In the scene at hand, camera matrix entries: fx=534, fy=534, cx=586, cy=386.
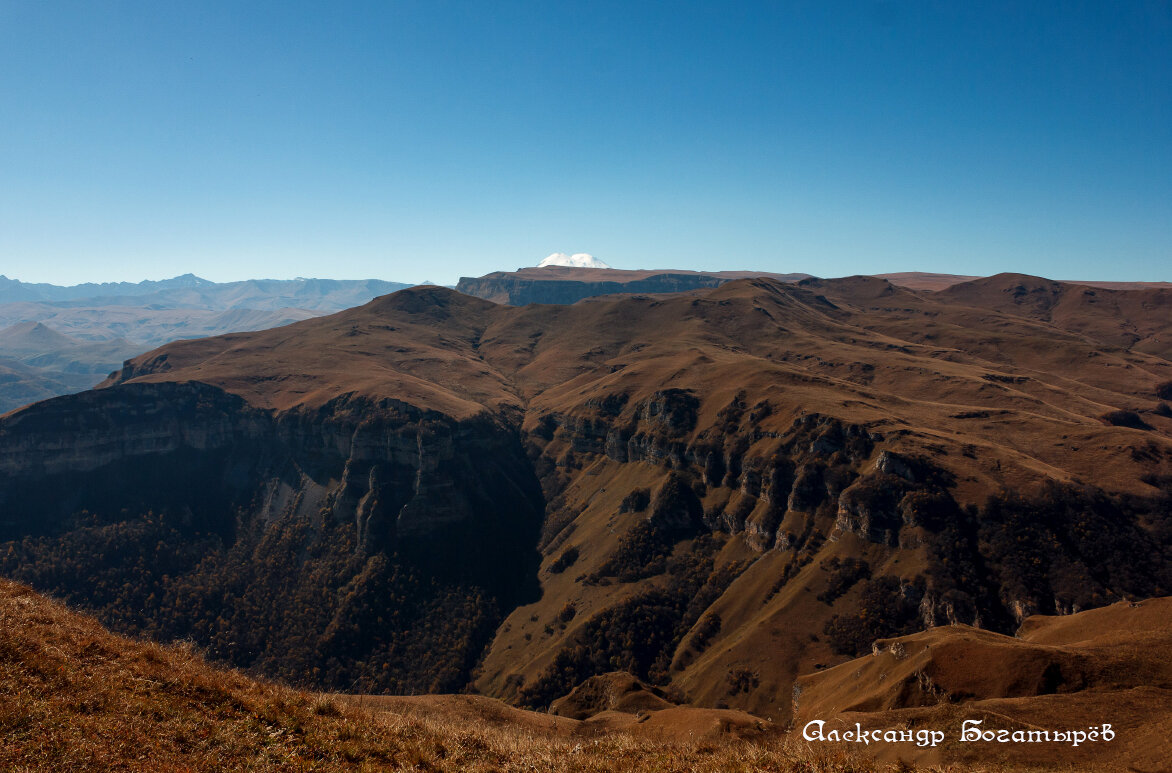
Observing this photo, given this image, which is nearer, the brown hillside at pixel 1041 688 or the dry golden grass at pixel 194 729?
the dry golden grass at pixel 194 729

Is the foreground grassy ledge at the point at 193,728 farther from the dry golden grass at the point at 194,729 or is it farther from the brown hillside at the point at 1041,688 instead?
the brown hillside at the point at 1041,688

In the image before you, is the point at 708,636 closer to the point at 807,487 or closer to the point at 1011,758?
the point at 807,487

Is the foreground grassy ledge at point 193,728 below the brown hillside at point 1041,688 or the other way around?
the other way around

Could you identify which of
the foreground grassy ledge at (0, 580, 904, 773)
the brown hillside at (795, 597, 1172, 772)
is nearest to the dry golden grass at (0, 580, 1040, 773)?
the foreground grassy ledge at (0, 580, 904, 773)

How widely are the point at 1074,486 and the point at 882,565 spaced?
2333 inches

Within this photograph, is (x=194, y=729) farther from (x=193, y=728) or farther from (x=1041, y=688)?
(x=1041, y=688)

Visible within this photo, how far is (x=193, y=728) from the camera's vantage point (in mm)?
25797

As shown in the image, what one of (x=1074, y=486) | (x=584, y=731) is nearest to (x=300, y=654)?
(x=584, y=731)

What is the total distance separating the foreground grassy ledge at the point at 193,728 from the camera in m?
22.6

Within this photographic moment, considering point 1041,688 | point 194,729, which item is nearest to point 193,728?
point 194,729

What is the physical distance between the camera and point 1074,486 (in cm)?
15400

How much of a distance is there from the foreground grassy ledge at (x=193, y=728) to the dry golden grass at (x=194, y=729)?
2.5 inches

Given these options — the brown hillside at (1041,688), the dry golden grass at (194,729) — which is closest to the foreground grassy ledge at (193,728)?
the dry golden grass at (194,729)

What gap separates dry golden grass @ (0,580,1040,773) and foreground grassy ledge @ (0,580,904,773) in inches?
2.5
